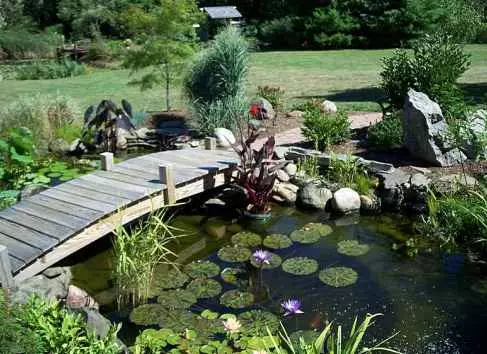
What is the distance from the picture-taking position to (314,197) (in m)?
7.27

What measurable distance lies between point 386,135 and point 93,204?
469 cm

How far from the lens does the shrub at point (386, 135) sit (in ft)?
27.9

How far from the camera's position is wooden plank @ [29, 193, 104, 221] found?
5.67 m

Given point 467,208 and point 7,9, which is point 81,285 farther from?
point 7,9

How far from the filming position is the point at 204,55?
35.2 feet

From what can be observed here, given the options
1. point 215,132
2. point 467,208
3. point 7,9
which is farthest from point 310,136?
point 7,9

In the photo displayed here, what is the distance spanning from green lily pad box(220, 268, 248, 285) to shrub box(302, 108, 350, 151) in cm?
334

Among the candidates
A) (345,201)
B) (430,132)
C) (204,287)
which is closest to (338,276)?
(204,287)

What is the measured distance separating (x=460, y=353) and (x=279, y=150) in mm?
4737

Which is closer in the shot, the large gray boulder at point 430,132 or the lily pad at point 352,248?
the lily pad at point 352,248

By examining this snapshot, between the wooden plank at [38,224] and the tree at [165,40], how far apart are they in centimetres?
640

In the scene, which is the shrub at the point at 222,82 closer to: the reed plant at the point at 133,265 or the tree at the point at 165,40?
the tree at the point at 165,40

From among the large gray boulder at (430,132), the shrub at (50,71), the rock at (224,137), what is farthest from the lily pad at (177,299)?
the shrub at (50,71)

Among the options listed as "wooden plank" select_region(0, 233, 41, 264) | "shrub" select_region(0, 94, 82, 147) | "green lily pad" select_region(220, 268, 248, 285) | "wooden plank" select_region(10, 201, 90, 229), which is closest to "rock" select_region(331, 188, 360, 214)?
"green lily pad" select_region(220, 268, 248, 285)
